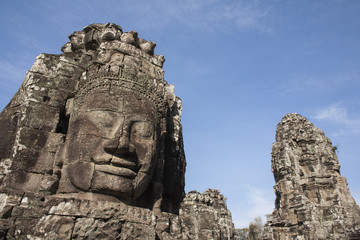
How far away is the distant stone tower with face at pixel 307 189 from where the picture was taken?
430 inches

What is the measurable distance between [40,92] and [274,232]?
1079 cm

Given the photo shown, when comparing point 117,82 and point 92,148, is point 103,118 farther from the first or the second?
point 117,82

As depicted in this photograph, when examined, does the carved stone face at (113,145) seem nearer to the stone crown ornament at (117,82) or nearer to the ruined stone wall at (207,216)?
the stone crown ornament at (117,82)

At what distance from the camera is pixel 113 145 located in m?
4.05

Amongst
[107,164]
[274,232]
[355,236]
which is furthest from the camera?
[274,232]

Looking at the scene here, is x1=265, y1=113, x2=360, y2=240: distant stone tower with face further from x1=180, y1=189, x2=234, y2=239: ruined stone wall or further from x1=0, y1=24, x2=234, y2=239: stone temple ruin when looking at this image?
x1=0, y1=24, x2=234, y2=239: stone temple ruin

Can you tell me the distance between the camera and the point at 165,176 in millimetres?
5551

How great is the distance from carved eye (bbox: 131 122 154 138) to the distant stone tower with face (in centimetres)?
899

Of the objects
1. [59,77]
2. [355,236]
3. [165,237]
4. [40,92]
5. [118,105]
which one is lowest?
[165,237]

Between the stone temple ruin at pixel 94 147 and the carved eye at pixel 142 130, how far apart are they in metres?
0.02

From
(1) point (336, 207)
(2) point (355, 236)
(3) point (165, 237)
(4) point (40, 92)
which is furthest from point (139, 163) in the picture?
(1) point (336, 207)

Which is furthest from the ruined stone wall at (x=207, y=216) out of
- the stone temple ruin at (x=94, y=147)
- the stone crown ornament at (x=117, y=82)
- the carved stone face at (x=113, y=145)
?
the carved stone face at (x=113, y=145)

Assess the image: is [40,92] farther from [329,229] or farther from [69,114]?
[329,229]

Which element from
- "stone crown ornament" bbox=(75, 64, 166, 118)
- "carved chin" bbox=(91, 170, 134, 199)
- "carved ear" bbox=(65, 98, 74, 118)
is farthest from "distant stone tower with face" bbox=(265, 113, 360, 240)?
"carved ear" bbox=(65, 98, 74, 118)
